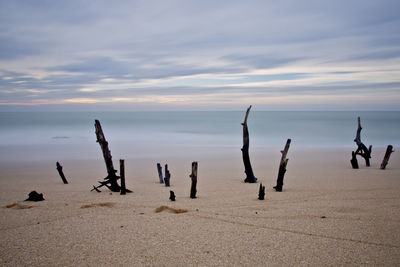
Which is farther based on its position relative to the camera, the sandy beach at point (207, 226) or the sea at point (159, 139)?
the sea at point (159, 139)

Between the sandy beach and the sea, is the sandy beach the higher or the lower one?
the lower one

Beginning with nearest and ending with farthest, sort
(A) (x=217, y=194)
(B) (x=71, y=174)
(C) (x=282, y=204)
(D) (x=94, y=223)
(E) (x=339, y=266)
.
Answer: (E) (x=339, y=266) → (D) (x=94, y=223) → (C) (x=282, y=204) → (A) (x=217, y=194) → (B) (x=71, y=174)

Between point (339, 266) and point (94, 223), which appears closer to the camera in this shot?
point (339, 266)

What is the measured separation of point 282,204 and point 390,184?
4848 millimetres

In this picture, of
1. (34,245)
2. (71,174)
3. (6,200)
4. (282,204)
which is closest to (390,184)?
(282,204)

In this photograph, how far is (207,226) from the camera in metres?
5.83

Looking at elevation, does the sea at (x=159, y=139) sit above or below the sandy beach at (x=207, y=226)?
above

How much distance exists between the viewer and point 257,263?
14.1ft

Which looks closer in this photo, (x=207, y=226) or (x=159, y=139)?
(x=207, y=226)

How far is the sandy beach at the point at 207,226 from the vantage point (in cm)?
449

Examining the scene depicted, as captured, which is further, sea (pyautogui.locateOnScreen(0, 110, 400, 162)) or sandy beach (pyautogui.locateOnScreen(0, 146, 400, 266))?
sea (pyautogui.locateOnScreen(0, 110, 400, 162))

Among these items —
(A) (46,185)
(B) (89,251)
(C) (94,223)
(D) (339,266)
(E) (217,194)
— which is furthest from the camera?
(A) (46,185)

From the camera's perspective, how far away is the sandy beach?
4492 mm

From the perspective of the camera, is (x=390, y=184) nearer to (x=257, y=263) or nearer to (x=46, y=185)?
(x=257, y=263)
